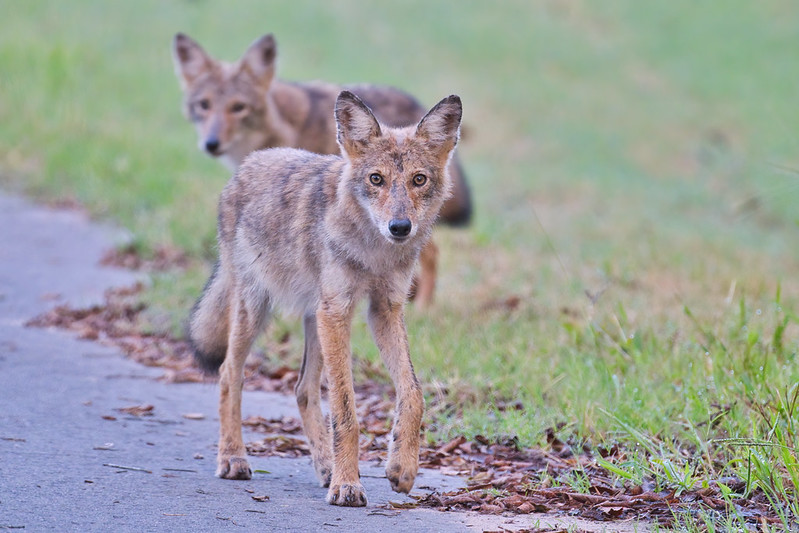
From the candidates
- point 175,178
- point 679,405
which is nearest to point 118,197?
point 175,178

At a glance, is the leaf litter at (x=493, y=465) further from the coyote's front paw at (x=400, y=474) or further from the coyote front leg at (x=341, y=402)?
the coyote front leg at (x=341, y=402)

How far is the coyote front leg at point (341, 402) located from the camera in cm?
415

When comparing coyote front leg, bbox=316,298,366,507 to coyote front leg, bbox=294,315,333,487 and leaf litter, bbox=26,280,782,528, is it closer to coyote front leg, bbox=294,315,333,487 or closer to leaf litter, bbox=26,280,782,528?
leaf litter, bbox=26,280,782,528

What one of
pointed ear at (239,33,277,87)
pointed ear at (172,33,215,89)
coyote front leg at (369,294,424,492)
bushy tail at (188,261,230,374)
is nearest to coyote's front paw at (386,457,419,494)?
coyote front leg at (369,294,424,492)

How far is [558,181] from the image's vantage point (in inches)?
616

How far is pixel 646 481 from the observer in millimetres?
4258

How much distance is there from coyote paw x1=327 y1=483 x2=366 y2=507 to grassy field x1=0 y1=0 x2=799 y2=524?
1.14m

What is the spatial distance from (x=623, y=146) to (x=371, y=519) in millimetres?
15616

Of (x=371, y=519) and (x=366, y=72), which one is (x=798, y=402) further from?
(x=366, y=72)

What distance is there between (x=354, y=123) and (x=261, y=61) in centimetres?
443

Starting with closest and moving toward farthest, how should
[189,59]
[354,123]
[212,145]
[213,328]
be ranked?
1. [354,123]
2. [213,328]
3. [212,145]
4. [189,59]

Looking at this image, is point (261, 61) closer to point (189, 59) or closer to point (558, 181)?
point (189, 59)

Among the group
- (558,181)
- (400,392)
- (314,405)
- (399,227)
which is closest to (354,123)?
(399,227)

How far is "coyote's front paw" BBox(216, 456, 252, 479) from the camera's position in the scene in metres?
4.52
